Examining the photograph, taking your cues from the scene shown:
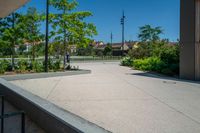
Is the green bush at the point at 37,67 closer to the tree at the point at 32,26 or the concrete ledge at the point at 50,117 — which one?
the tree at the point at 32,26

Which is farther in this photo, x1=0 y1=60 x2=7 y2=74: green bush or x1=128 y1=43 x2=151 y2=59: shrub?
x1=128 y1=43 x2=151 y2=59: shrub

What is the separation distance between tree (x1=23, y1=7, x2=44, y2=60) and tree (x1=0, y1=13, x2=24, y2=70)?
26.2 inches

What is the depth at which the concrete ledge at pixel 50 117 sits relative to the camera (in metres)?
4.36

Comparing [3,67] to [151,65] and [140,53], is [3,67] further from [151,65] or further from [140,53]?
[140,53]

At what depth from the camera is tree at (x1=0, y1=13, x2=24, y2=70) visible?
60.3ft

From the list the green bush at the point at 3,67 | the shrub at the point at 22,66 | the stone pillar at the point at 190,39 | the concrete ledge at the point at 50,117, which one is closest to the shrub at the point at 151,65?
the stone pillar at the point at 190,39

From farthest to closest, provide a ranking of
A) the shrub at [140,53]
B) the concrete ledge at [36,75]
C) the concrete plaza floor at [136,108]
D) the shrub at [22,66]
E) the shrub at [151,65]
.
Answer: the shrub at [140,53] < the shrub at [151,65] < the shrub at [22,66] < the concrete ledge at [36,75] < the concrete plaza floor at [136,108]

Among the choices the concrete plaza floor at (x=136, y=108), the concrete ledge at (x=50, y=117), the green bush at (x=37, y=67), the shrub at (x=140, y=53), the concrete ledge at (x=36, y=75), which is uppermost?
the shrub at (x=140, y=53)

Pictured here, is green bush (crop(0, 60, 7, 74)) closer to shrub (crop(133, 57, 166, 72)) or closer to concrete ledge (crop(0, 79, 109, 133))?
concrete ledge (crop(0, 79, 109, 133))

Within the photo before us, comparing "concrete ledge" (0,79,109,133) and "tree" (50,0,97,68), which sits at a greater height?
"tree" (50,0,97,68)

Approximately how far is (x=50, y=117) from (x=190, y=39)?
12989mm

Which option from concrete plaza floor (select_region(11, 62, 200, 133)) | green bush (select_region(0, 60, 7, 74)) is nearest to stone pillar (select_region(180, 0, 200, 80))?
concrete plaza floor (select_region(11, 62, 200, 133))

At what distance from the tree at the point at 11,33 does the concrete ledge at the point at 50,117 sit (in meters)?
11.0

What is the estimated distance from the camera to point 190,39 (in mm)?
16312
